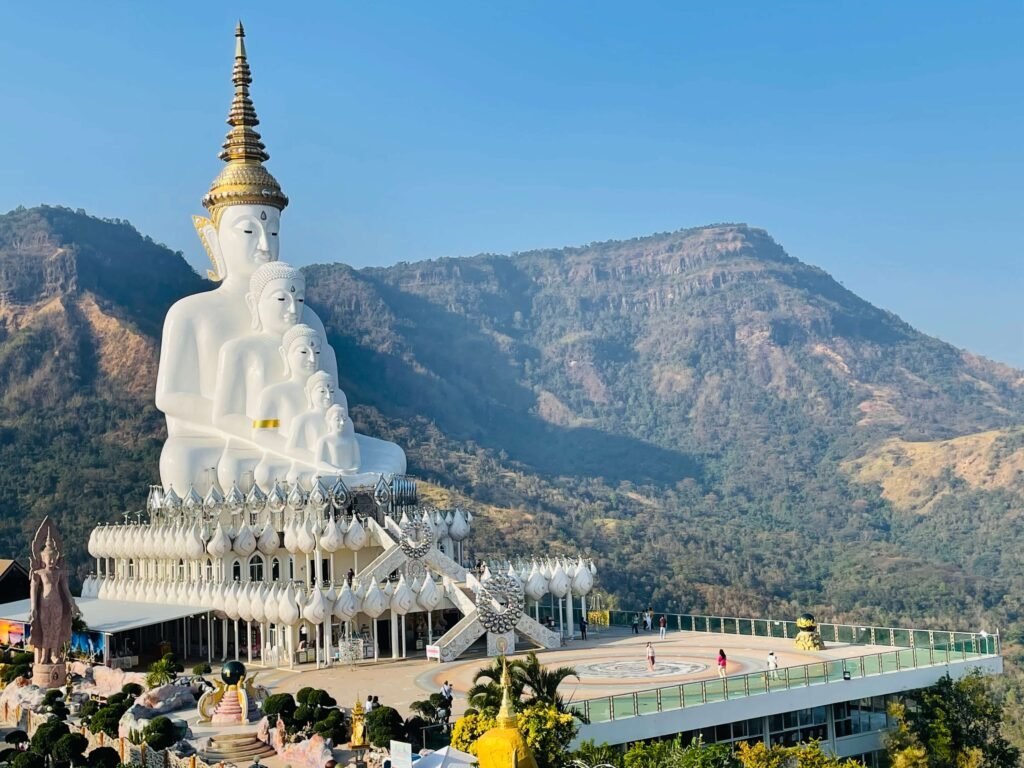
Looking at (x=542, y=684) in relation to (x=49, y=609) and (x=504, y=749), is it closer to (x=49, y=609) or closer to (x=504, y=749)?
(x=504, y=749)

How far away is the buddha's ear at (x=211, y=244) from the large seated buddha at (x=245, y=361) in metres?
0.04

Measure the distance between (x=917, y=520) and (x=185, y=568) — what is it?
67260mm

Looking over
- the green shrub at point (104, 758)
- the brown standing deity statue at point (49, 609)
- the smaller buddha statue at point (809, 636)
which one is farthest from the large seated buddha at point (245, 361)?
the green shrub at point (104, 758)

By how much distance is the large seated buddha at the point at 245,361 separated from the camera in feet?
116

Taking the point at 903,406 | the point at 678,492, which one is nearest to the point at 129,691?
the point at 678,492

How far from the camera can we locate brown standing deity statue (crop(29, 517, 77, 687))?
2722cm

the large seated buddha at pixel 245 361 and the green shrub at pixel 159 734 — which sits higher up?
the large seated buddha at pixel 245 361

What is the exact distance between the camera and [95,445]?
75062 mm

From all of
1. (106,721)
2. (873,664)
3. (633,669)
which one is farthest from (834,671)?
(106,721)

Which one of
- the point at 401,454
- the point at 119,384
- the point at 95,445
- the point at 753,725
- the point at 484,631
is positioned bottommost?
the point at 753,725

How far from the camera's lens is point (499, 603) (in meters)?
29.1

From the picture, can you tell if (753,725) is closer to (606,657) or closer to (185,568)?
(606,657)

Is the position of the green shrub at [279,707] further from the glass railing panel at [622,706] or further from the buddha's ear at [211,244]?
the buddha's ear at [211,244]

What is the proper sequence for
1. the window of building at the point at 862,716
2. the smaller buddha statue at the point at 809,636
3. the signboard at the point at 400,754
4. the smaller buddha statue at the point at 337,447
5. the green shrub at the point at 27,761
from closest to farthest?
the signboard at the point at 400,754
the green shrub at the point at 27,761
the window of building at the point at 862,716
the smaller buddha statue at the point at 809,636
the smaller buddha statue at the point at 337,447
